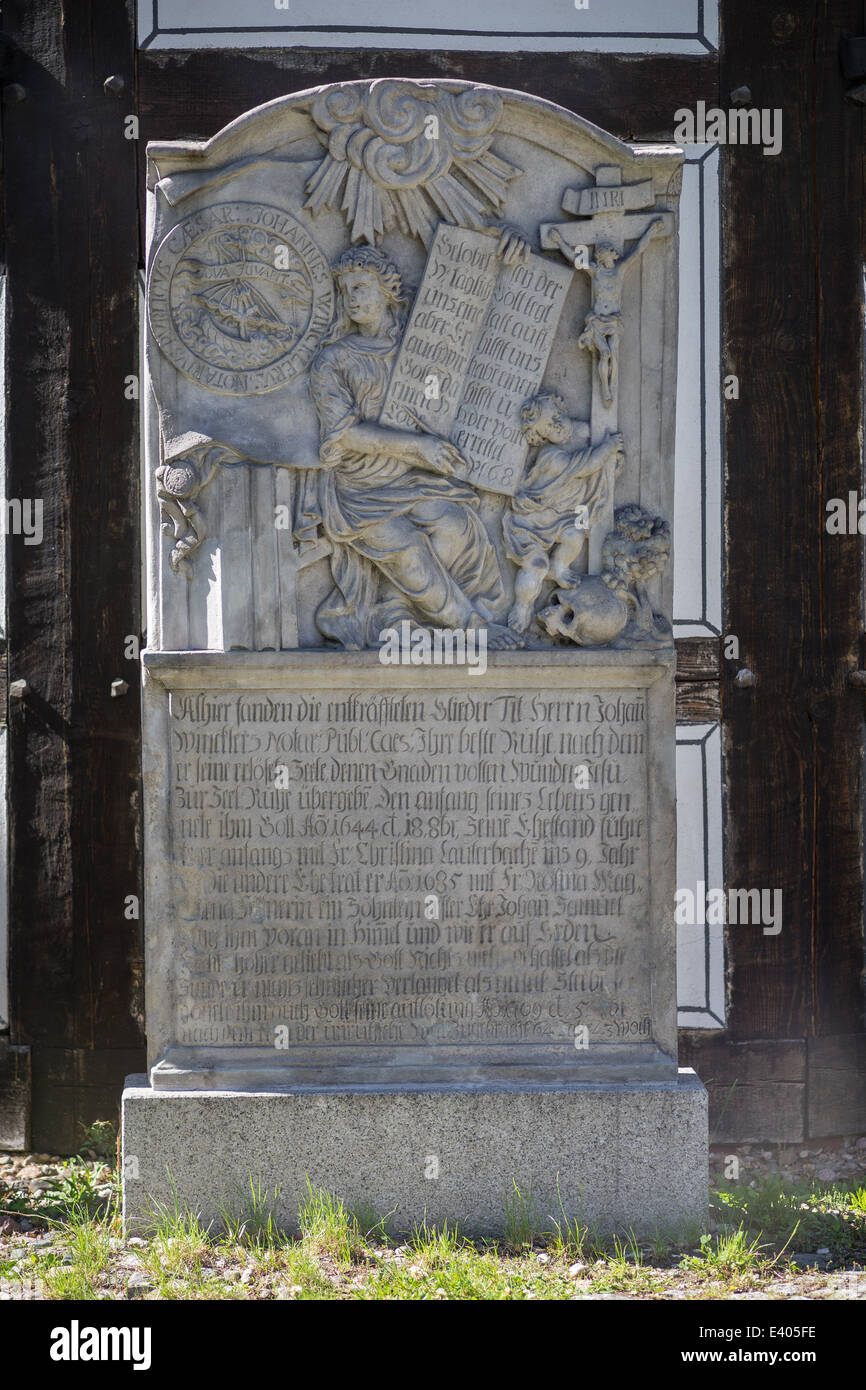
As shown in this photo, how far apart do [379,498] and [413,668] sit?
595mm

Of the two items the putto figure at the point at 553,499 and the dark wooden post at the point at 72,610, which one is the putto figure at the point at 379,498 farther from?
the dark wooden post at the point at 72,610

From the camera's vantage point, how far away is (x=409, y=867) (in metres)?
4.74

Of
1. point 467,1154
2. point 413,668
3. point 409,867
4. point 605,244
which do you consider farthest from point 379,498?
point 467,1154

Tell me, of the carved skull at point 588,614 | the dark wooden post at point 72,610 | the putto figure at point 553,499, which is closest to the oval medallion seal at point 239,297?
the putto figure at point 553,499

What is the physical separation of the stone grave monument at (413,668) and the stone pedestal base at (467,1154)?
11 mm

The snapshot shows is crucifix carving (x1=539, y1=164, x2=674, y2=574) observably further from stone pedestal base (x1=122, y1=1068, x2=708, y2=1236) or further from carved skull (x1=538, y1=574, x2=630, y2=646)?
stone pedestal base (x1=122, y1=1068, x2=708, y2=1236)

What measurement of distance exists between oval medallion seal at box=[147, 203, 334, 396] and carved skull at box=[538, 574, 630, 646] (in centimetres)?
121

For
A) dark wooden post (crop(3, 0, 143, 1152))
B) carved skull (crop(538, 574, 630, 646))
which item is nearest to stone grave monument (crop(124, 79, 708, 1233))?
carved skull (crop(538, 574, 630, 646))

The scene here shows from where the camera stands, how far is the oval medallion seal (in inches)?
183

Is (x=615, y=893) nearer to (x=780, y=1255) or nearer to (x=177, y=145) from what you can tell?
(x=780, y=1255)

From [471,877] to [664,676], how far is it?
0.97 m

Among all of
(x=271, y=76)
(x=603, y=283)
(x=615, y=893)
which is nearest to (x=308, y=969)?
(x=615, y=893)

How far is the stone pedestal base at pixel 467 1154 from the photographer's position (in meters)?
4.61

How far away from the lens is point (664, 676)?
15.6 feet
